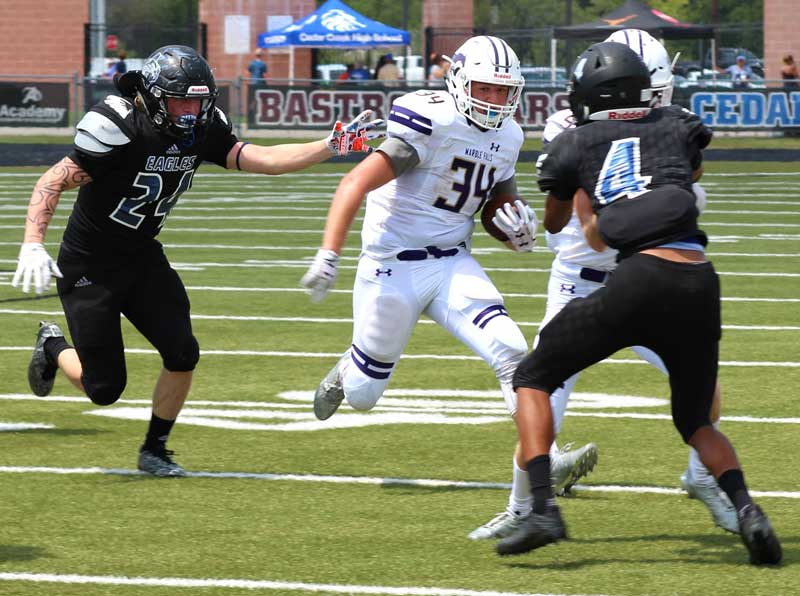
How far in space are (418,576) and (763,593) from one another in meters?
1.05

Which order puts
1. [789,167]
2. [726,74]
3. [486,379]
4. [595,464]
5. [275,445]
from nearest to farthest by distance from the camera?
[595,464]
[275,445]
[486,379]
[789,167]
[726,74]

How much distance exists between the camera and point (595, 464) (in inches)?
248

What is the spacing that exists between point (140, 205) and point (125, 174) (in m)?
0.15

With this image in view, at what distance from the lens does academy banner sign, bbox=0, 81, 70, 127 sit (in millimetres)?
27547

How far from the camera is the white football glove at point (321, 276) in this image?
5.57 metres

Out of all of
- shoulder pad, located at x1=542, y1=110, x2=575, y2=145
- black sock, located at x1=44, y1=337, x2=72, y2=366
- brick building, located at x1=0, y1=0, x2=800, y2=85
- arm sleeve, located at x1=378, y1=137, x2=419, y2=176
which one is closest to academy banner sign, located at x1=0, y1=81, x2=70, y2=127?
brick building, located at x1=0, y1=0, x2=800, y2=85

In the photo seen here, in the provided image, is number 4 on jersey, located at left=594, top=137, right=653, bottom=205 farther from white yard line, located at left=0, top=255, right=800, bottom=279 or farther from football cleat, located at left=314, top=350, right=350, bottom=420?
white yard line, located at left=0, top=255, right=800, bottom=279

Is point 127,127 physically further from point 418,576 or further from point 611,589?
point 611,589

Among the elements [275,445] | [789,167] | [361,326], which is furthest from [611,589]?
[789,167]

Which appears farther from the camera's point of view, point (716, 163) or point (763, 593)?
point (716, 163)

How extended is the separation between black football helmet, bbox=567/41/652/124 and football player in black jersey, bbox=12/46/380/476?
175 centimetres

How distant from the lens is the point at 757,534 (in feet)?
16.3

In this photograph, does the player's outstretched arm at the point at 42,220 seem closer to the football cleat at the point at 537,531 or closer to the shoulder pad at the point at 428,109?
the shoulder pad at the point at 428,109

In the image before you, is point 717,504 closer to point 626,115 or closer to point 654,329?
point 654,329
